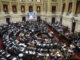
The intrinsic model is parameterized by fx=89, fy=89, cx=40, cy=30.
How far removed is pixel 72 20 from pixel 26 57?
12.7 meters

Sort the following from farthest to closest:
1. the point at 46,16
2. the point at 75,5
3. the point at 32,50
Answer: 1. the point at 46,16
2. the point at 75,5
3. the point at 32,50

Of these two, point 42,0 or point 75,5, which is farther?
point 42,0

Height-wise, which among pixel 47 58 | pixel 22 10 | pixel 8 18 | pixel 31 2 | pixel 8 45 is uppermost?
pixel 31 2

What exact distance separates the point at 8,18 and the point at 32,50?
1762cm

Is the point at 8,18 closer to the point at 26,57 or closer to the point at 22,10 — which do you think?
the point at 22,10

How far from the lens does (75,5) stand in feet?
58.7

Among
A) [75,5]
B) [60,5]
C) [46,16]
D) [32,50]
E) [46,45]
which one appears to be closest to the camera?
[32,50]

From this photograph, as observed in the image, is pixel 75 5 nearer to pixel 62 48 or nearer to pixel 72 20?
pixel 72 20

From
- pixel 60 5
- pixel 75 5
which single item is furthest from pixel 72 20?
pixel 60 5

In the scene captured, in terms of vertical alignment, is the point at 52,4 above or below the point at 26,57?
above

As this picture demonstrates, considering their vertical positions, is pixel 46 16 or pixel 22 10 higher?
pixel 22 10

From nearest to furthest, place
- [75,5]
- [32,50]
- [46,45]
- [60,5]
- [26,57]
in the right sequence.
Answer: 1. [26,57]
2. [32,50]
3. [46,45]
4. [75,5]
5. [60,5]

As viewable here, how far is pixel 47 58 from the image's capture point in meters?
9.55

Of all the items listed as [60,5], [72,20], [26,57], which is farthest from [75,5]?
[26,57]
